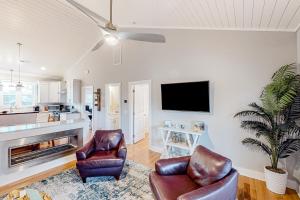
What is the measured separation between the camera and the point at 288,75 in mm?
2559

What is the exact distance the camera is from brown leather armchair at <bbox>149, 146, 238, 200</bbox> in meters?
1.69

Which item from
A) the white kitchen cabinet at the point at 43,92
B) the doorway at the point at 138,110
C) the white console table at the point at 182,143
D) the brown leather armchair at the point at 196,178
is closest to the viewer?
the brown leather armchair at the point at 196,178

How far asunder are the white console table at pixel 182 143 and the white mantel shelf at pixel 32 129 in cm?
211

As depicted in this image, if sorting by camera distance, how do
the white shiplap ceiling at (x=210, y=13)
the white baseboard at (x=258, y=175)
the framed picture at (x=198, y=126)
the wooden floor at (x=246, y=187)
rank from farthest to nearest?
the framed picture at (x=198, y=126) → the white baseboard at (x=258, y=175) → the wooden floor at (x=246, y=187) → the white shiplap ceiling at (x=210, y=13)

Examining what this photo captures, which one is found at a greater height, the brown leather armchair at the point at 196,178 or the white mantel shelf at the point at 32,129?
the white mantel shelf at the point at 32,129

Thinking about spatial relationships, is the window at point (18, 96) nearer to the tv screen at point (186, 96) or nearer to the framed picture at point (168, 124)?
the tv screen at point (186, 96)

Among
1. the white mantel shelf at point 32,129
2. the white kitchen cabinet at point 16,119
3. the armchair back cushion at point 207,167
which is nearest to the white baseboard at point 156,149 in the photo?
the white mantel shelf at point 32,129

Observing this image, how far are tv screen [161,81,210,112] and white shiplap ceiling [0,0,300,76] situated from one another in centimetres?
133

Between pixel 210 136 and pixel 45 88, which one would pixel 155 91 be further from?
pixel 45 88

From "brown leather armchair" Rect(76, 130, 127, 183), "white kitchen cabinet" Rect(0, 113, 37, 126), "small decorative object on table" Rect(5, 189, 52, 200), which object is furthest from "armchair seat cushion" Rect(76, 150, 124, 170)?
"white kitchen cabinet" Rect(0, 113, 37, 126)

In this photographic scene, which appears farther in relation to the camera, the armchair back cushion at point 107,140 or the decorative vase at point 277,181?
the armchair back cushion at point 107,140

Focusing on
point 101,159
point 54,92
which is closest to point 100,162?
point 101,159

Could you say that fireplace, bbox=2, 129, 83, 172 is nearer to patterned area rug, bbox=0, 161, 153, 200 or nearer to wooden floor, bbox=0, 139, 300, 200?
wooden floor, bbox=0, 139, 300, 200

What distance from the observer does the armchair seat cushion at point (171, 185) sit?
1.85 m
